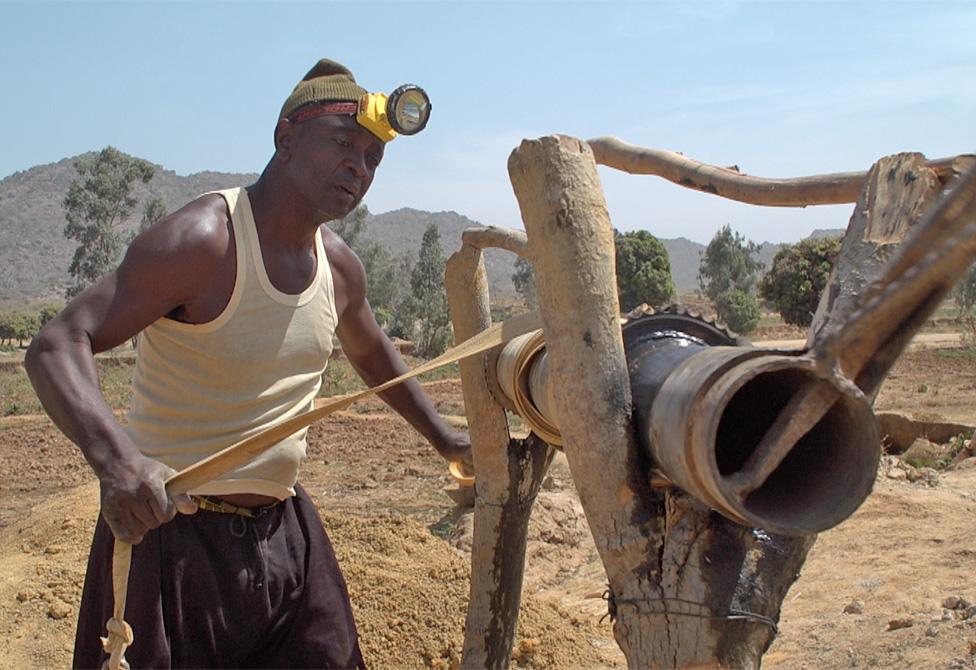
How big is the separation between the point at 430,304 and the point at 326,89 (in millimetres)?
24221

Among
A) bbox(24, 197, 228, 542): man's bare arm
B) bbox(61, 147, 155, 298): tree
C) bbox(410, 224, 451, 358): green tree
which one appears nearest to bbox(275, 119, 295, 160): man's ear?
bbox(24, 197, 228, 542): man's bare arm

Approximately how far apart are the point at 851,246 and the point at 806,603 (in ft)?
10.5

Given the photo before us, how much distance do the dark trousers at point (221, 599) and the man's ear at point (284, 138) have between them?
0.85 meters

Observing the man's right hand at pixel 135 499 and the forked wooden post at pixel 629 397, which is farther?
the man's right hand at pixel 135 499

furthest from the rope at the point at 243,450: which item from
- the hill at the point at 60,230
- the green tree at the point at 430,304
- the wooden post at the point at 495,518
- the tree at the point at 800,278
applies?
the hill at the point at 60,230

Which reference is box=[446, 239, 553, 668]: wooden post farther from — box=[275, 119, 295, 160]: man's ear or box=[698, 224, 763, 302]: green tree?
box=[698, 224, 763, 302]: green tree

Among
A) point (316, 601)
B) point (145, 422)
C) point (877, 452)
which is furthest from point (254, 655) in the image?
point (877, 452)

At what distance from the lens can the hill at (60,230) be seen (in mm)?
75812

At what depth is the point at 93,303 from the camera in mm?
1926

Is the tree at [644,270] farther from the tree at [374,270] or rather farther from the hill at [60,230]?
the hill at [60,230]

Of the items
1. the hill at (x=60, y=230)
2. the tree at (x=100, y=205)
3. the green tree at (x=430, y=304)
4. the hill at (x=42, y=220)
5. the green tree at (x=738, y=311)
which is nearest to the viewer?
the green tree at (x=430, y=304)

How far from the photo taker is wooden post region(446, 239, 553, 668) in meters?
2.56

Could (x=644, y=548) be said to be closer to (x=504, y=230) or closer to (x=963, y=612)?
(x=504, y=230)

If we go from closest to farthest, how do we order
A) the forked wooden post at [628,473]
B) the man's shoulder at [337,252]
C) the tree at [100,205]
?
the forked wooden post at [628,473], the man's shoulder at [337,252], the tree at [100,205]
